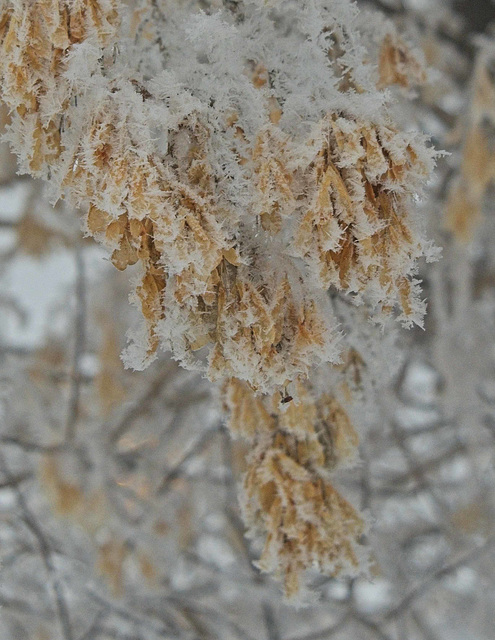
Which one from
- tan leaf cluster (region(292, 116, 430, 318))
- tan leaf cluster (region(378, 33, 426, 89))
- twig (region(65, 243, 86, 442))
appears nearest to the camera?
tan leaf cluster (region(292, 116, 430, 318))

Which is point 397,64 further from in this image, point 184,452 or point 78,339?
point 184,452

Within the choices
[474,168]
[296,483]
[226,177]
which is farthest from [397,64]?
[474,168]

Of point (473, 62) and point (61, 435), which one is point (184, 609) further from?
point (473, 62)

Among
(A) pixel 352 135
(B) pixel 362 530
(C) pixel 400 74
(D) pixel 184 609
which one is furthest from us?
(D) pixel 184 609

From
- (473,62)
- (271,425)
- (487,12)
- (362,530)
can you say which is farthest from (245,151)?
(487,12)

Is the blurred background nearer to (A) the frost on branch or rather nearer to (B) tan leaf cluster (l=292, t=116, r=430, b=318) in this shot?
(A) the frost on branch

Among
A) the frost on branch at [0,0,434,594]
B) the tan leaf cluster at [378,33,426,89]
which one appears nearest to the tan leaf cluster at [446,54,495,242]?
the tan leaf cluster at [378,33,426,89]
